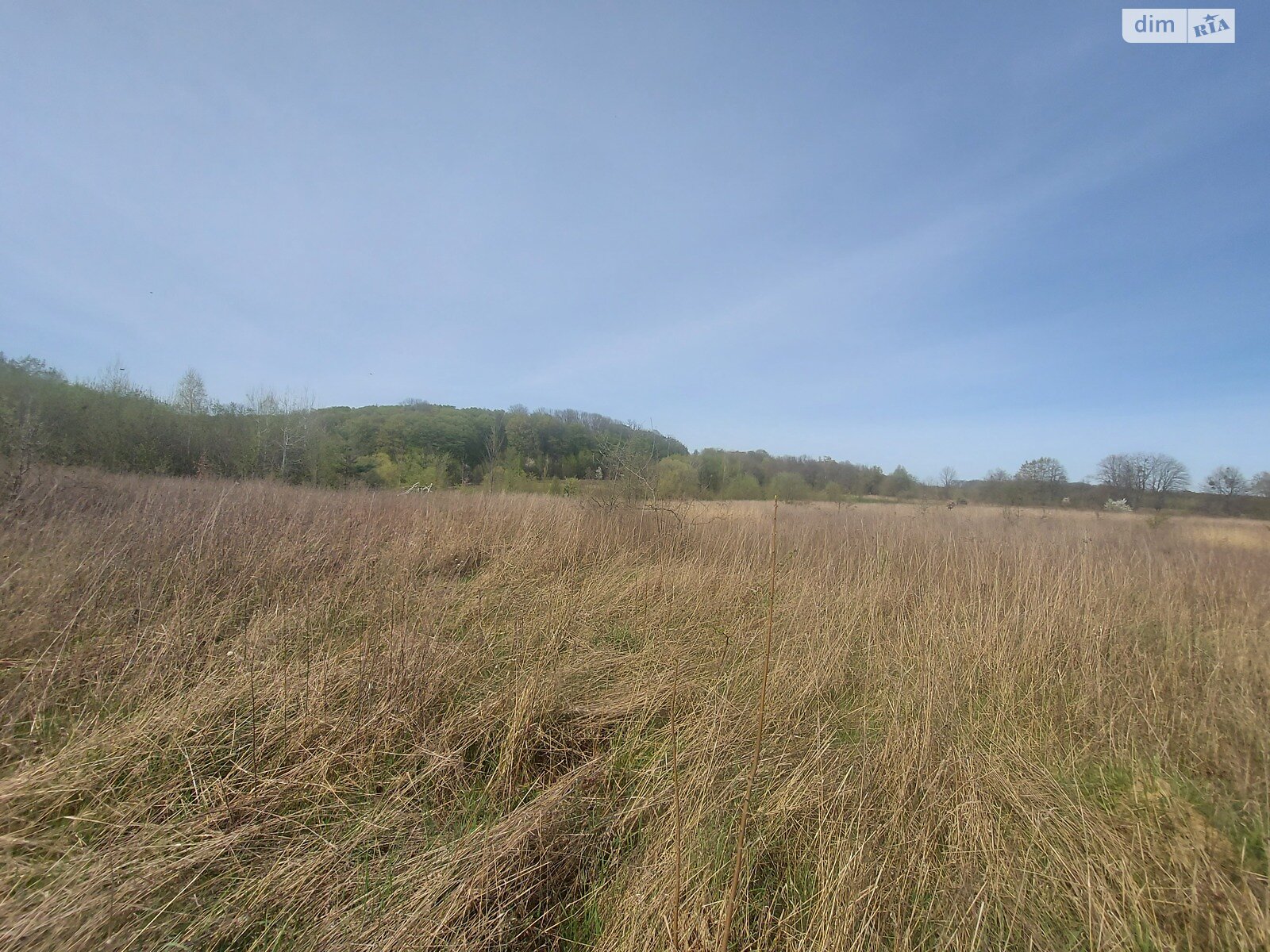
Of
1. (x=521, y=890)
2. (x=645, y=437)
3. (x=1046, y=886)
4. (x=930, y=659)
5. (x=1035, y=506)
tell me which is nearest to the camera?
(x=521, y=890)

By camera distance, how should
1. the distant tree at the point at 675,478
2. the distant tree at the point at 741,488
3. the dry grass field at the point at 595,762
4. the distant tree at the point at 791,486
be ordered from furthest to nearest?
1. the distant tree at the point at 791,486
2. the distant tree at the point at 741,488
3. the distant tree at the point at 675,478
4. the dry grass field at the point at 595,762

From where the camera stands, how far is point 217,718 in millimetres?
2062

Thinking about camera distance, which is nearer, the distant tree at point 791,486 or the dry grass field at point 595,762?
the dry grass field at point 595,762

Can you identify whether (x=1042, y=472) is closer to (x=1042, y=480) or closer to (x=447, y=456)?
(x=1042, y=480)

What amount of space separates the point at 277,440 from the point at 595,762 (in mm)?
19102

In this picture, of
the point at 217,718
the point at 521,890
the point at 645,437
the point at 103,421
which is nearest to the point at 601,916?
the point at 521,890

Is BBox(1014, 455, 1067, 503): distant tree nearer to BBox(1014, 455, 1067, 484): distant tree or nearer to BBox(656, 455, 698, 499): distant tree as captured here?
BBox(1014, 455, 1067, 484): distant tree

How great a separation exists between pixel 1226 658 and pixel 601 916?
14.3 ft

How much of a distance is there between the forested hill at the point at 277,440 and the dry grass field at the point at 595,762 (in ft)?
17.2

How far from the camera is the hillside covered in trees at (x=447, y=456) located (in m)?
8.53

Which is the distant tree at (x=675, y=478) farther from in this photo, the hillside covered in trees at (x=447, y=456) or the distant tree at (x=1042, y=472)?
the distant tree at (x=1042, y=472)

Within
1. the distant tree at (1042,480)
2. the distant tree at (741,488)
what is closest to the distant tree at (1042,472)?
the distant tree at (1042,480)

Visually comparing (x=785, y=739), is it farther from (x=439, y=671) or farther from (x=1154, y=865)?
(x=439, y=671)

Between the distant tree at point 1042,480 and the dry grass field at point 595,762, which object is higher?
the distant tree at point 1042,480
